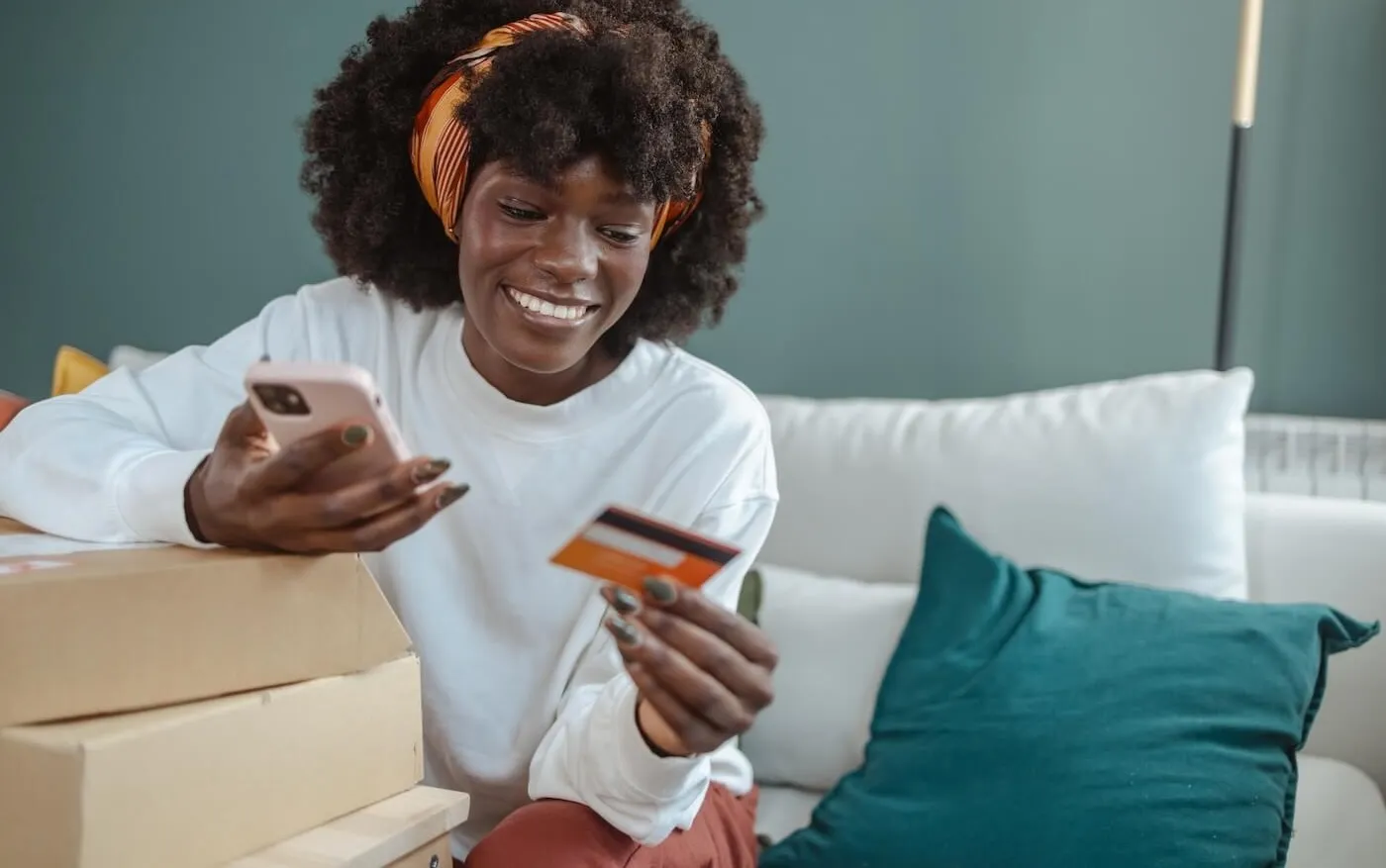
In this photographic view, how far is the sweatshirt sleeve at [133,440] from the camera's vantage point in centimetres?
93

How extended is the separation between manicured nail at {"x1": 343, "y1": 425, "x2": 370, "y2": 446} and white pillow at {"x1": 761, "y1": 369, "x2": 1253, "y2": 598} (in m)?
0.96

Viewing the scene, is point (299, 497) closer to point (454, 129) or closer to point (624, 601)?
point (624, 601)

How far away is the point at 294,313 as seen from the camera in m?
1.25

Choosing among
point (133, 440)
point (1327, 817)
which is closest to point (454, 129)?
point (133, 440)

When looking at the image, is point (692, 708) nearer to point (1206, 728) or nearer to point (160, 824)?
point (160, 824)

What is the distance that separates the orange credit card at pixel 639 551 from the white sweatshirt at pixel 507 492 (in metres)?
0.29

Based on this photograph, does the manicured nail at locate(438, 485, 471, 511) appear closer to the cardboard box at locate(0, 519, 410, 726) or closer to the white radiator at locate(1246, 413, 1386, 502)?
the cardboard box at locate(0, 519, 410, 726)

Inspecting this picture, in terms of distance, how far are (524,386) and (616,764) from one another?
389 millimetres

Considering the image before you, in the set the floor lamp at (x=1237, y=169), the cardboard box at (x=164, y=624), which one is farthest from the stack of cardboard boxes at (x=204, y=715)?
the floor lamp at (x=1237, y=169)

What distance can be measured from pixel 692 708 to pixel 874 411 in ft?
3.04

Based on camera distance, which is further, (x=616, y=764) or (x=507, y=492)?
(x=507, y=492)

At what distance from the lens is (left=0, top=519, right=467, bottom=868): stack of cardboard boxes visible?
0.78m

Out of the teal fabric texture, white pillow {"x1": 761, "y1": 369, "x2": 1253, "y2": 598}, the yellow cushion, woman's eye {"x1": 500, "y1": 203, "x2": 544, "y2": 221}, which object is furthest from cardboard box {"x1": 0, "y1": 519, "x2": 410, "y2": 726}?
white pillow {"x1": 761, "y1": 369, "x2": 1253, "y2": 598}

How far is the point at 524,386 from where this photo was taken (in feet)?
4.03
